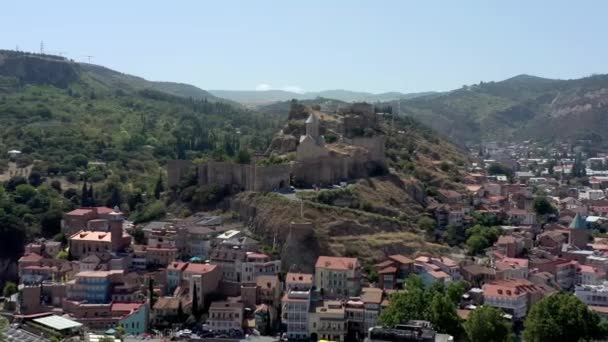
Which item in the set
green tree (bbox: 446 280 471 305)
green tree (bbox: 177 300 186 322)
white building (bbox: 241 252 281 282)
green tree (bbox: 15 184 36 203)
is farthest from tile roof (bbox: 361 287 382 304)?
green tree (bbox: 15 184 36 203)

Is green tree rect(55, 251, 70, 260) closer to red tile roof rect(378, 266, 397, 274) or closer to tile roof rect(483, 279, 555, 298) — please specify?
red tile roof rect(378, 266, 397, 274)

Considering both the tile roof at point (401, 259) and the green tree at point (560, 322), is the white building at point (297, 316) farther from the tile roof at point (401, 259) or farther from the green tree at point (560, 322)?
the green tree at point (560, 322)

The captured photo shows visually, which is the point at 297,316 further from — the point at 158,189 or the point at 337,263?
the point at 158,189

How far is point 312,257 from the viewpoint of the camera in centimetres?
4550

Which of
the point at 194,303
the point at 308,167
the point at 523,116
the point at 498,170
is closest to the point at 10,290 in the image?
the point at 194,303

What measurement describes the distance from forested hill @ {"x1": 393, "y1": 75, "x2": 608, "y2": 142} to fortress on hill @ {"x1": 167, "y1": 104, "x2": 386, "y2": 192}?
9951 cm

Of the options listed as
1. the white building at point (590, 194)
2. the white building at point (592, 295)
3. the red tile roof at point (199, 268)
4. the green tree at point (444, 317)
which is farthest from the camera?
the white building at point (590, 194)

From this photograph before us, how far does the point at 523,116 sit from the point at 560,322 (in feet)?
497

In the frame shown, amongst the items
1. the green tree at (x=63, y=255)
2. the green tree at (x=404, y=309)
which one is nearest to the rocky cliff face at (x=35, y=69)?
the green tree at (x=63, y=255)

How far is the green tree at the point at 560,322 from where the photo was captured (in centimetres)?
3597

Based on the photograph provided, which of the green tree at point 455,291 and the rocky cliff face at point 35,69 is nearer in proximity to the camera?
the green tree at point 455,291

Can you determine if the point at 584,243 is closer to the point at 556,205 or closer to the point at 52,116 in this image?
the point at 556,205

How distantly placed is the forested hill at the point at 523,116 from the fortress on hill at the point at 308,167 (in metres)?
99.5

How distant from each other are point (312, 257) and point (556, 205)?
2897 cm
